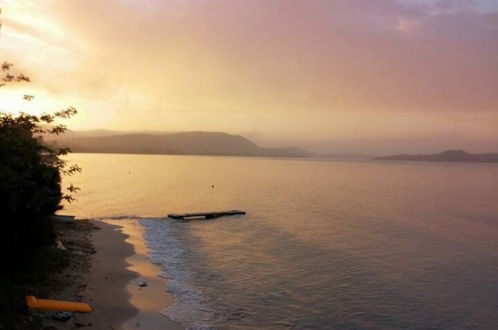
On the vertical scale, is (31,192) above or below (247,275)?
above

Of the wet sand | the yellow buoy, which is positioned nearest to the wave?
the wet sand

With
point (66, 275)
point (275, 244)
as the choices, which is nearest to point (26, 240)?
point (66, 275)

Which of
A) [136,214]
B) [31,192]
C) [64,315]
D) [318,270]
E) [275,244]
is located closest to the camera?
[64,315]

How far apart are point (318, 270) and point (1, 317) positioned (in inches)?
806

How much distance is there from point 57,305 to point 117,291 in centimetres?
551

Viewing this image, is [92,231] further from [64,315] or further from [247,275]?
[64,315]

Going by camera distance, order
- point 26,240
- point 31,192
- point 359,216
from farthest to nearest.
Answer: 1. point 359,216
2. point 26,240
3. point 31,192

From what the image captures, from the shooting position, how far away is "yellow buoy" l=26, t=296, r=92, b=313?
1497cm

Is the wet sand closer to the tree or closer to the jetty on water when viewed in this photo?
the tree

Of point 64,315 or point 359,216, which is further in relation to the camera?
point 359,216

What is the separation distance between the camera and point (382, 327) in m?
19.7

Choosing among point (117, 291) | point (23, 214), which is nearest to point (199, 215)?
point (117, 291)

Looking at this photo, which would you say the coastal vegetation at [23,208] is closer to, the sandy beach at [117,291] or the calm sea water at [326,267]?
the sandy beach at [117,291]

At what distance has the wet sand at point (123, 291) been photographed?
56.6 ft
